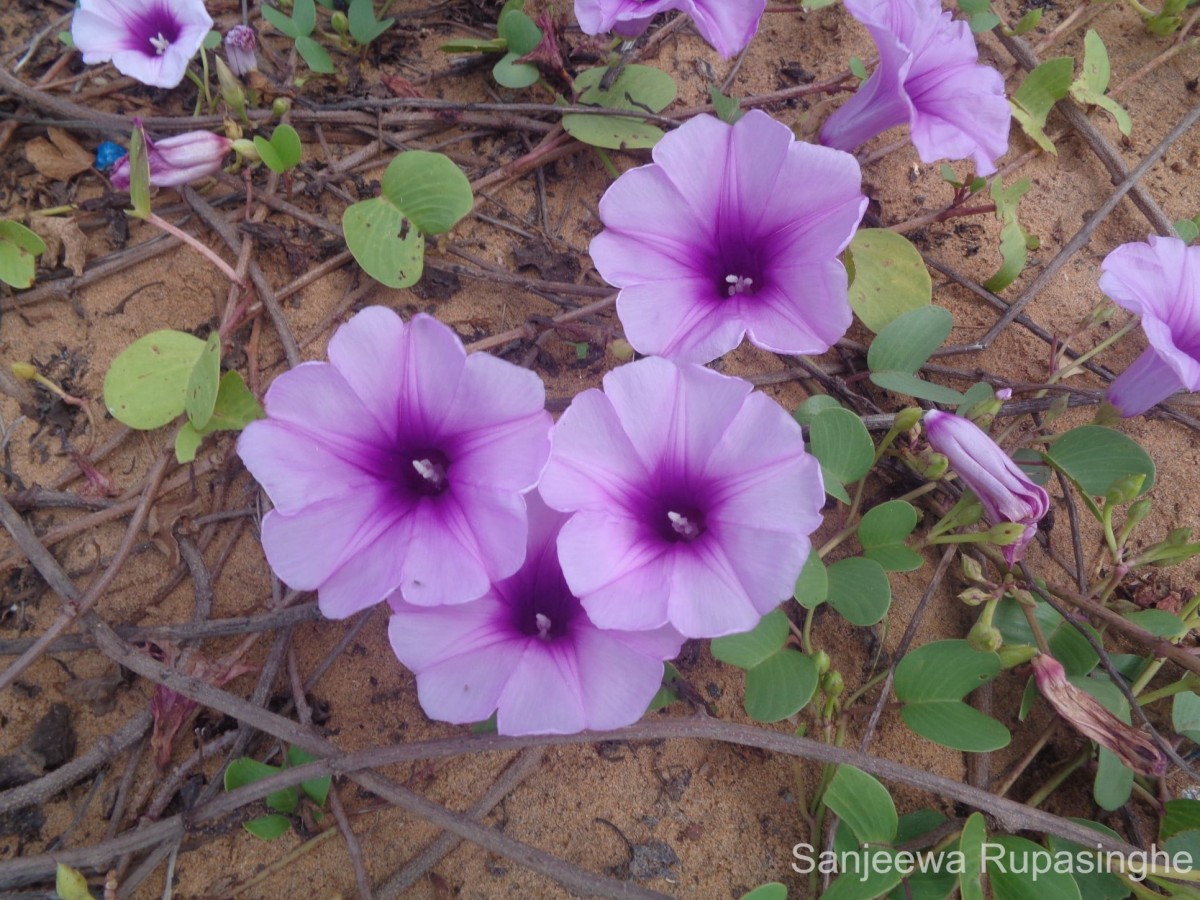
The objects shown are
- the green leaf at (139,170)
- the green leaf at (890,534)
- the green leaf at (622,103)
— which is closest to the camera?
the green leaf at (890,534)

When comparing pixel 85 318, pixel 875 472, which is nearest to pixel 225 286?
pixel 85 318

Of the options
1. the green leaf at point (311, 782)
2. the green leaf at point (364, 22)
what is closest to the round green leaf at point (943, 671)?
the green leaf at point (311, 782)

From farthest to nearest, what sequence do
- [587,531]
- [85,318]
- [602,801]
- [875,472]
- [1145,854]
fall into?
[85,318] < [875,472] < [602,801] < [1145,854] < [587,531]

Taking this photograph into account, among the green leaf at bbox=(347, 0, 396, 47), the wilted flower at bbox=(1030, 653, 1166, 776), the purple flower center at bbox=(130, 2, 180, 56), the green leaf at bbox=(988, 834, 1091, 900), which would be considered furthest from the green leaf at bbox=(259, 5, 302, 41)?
the green leaf at bbox=(988, 834, 1091, 900)

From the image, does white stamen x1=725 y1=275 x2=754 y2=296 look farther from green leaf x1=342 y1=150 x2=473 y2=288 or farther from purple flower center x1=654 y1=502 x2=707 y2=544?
green leaf x1=342 y1=150 x2=473 y2=288

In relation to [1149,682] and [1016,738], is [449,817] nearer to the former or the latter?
[1016,738]

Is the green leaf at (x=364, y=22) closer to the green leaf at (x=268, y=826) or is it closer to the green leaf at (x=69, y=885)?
the green leaf at (x=268, y=826)

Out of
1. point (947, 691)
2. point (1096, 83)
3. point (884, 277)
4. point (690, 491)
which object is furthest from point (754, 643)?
point (1096, 83)
